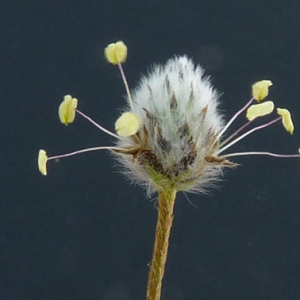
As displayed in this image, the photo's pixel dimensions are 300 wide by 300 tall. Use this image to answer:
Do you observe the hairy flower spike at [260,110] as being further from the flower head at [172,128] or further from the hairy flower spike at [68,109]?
the hairy flower spike at [68,109]

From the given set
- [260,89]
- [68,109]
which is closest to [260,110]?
[260,89]

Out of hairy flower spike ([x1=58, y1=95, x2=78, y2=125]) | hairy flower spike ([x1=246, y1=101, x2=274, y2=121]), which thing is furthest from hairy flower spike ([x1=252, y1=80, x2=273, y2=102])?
hairy flower spike ([x1=58, y1=95, x2=78, y2=125])

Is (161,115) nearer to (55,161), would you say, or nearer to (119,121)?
(119,121)

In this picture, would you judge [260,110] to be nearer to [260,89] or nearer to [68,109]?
[260,89]

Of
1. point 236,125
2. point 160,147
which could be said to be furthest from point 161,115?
point 236,125

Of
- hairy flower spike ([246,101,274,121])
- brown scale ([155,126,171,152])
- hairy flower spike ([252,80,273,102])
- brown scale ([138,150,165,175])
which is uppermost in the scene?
hairy flower spike ([252,80,273,102])

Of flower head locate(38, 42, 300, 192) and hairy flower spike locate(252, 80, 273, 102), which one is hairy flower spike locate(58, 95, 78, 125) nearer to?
flower head locate(38, 42, 300, 192)

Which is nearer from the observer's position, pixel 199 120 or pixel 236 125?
pixel 199 120
